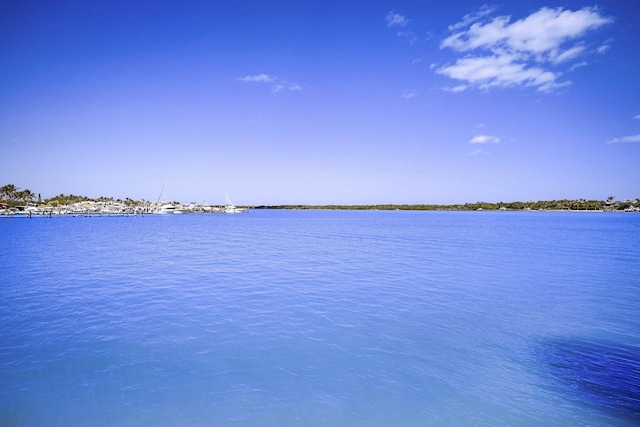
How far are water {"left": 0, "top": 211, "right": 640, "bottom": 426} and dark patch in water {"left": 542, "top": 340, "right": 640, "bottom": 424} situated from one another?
0.06 meters

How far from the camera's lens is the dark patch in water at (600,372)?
8719 mm

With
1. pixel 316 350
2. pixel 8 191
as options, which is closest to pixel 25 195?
A: pixel 8 191

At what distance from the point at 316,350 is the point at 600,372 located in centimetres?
946

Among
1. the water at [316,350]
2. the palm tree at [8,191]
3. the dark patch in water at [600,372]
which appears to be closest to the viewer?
the water at [316,350]

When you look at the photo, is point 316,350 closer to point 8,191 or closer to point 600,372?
point 600,372

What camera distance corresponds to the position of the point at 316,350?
40.0ft

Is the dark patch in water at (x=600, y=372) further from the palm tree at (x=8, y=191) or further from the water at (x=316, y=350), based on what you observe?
the palm tree at (x=8, y=191)

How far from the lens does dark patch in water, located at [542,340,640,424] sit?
872cm

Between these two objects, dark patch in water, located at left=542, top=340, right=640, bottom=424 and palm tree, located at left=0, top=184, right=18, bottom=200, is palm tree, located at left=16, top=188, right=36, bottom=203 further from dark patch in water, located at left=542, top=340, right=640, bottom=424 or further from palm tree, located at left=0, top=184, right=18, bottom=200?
dark patch in water, located at left=542, top=340, right=640, bottom=424

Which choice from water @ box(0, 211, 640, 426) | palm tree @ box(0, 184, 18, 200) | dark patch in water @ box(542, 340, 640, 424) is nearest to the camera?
water @ box(0, 211, 640, 426)

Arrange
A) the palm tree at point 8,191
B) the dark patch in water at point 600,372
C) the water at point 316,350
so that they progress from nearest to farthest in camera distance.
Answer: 1. the water at point 316,350
2. the dark patch in water at point 600,372
3. the palm tree at point 8,191

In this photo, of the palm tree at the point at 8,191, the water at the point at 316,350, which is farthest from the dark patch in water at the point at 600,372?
the palm tree at the point at 8,191

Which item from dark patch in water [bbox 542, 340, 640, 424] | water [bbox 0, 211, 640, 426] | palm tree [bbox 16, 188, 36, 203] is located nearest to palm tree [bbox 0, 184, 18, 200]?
palm tree [bbox 16, 188, 36, 203]

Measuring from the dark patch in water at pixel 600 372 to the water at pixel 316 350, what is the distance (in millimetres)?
58
